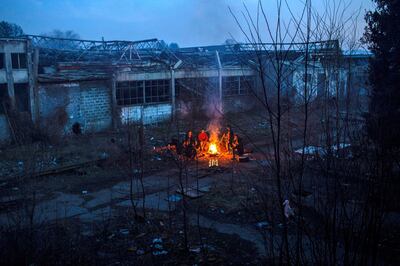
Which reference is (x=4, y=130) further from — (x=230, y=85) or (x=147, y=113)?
(x=230, y=85)

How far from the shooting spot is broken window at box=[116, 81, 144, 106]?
20125mm

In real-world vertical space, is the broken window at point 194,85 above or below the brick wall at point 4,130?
above

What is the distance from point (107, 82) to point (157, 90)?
3.19 metres

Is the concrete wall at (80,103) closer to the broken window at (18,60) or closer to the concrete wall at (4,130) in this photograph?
the broken window at (18,60)

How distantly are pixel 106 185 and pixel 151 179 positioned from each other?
1.56m

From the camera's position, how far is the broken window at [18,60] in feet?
53.1

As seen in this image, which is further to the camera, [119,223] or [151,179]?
[151,179]

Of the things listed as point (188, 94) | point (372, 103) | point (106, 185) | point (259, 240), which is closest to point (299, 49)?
point (259, 240)

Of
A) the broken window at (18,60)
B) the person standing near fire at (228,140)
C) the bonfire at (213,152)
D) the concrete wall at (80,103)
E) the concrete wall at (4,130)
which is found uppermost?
the broken window at (18,60)

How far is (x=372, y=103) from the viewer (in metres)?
11.5

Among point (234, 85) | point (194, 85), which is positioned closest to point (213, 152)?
point (194, 85)

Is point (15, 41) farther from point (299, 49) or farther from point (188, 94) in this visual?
point (299, 49)

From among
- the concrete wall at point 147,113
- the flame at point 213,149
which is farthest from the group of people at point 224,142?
the concrete wall at point 147,113

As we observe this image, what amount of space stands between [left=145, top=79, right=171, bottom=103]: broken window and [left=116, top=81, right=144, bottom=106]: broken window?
1.44ft
